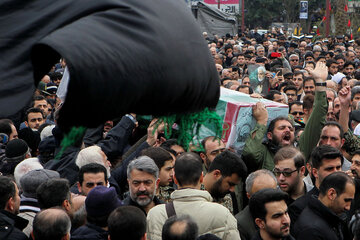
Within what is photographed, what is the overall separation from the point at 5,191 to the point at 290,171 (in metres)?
2.37

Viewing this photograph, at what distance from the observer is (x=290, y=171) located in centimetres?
525

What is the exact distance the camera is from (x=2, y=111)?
1.47 metres

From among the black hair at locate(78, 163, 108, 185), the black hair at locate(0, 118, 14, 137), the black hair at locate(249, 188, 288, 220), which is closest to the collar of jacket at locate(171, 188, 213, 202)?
the black hair at locate(249, 188, 288, 220)

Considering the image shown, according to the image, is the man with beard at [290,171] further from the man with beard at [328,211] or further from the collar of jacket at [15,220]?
the collar of jacket at [15,220]

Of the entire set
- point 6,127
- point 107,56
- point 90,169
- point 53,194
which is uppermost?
point 107,56

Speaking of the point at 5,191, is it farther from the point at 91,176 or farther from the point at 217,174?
the point at 217,174

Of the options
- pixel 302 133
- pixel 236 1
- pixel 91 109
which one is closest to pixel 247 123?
pixel 302 133

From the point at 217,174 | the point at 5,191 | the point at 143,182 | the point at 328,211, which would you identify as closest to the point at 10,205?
the point at 5,191

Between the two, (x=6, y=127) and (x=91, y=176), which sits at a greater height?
(x=91, y=176)

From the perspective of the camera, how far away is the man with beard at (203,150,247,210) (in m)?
5.04

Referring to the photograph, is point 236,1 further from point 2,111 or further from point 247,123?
point 2,111

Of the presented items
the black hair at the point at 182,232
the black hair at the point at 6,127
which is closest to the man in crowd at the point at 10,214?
the black hair at the point at 182,232

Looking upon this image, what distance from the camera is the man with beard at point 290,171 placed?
5258mm

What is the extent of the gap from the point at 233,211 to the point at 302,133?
1691mm
